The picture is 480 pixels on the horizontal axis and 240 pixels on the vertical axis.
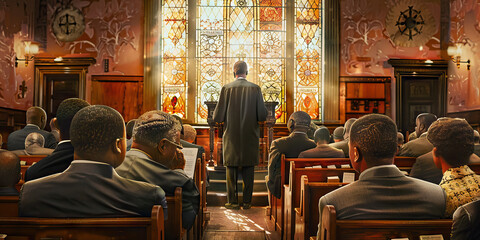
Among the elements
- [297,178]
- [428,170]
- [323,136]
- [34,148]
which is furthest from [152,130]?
[34,148]

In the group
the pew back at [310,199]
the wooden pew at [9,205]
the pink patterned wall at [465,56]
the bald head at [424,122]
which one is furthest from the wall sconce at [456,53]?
the wooden pew at [9,205]

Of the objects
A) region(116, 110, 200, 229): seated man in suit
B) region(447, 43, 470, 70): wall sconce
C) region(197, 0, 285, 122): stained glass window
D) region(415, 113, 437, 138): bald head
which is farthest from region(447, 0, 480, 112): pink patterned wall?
region(116, 110, 200, 229): seated man in suit

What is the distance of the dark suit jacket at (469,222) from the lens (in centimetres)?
112

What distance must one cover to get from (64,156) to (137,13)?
721 cm

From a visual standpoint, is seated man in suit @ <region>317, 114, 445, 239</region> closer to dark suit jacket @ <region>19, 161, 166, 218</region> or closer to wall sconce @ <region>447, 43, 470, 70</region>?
dark suit jacket @ <region>19, 161, 166, 218</region>

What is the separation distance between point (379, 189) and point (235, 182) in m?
3.43

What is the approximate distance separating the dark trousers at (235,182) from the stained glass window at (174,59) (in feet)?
13.8

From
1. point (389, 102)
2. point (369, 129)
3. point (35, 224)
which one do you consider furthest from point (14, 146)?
point (389, 102)

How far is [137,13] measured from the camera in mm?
8852

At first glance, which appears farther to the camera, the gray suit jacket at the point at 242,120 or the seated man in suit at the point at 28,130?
the gray suit jacket at the point at 242,120

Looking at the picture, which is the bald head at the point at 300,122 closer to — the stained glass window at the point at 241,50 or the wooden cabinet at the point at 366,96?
the stained glass window at the point at 241,50

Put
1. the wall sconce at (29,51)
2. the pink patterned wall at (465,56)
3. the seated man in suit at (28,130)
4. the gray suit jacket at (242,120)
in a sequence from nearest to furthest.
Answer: the seated man in suit at (28,130) → the gray suit jacket at (242,120) → the pink patterned wall at (465,56) → the wall sconce at (29,51)

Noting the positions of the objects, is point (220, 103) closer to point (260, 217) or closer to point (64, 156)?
point (260, 217)

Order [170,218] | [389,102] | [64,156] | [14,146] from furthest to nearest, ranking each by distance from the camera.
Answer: [389,102] → [14,146] → [64,156] → [170,218]
